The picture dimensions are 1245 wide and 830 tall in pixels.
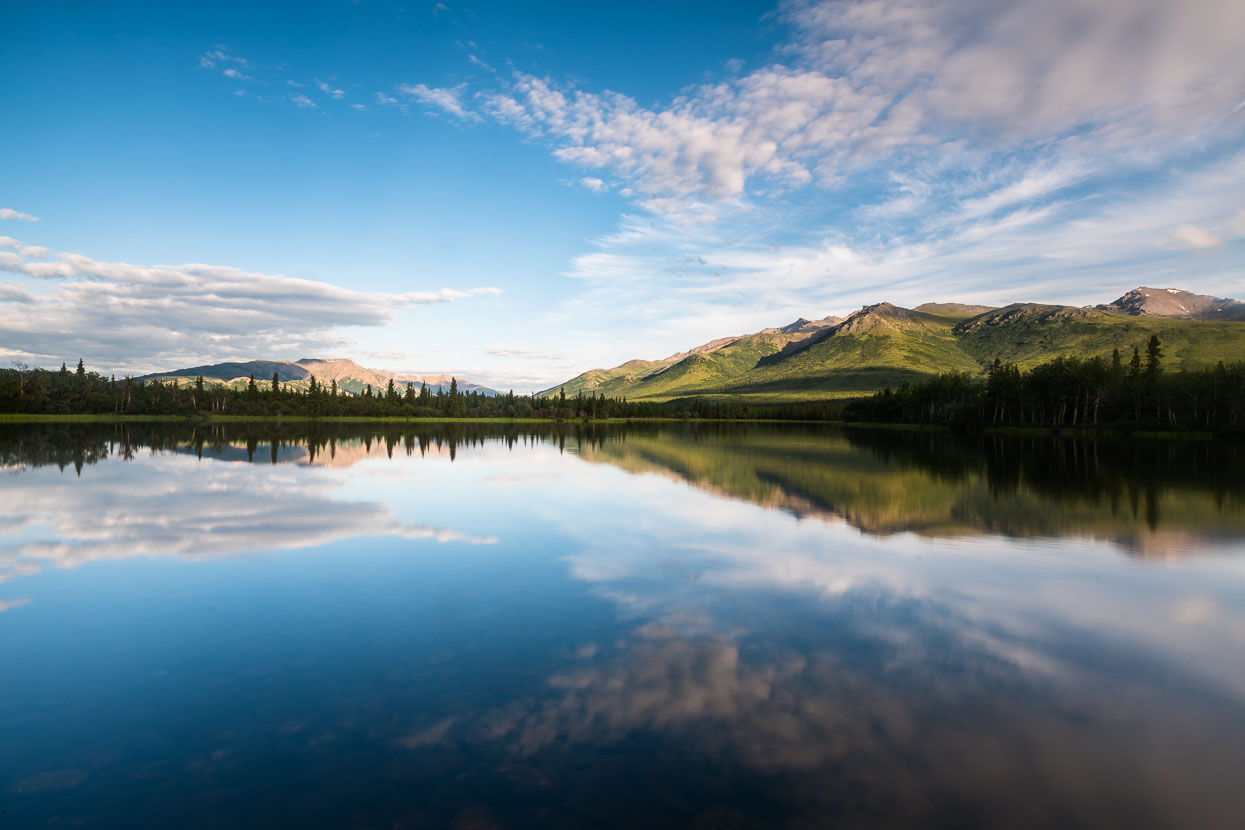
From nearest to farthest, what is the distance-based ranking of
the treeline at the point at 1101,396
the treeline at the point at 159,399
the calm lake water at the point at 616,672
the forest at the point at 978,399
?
the calm lake water at the point at 616,672 < the treeline at the point at 1101,396 < the forest at the point at 978,399 < the treeline at the point at 159,399

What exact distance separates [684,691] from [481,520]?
16.3 m

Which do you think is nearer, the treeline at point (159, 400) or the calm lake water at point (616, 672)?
the calm lake water at point (616, 672)

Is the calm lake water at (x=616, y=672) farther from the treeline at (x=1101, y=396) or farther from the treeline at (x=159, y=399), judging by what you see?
the treeline at (x=159, y=399)

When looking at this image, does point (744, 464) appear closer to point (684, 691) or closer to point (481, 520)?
point (481, 520)

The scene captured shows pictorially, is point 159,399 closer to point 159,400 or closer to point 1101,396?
point 159,400

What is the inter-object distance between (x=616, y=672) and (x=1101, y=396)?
122 meters


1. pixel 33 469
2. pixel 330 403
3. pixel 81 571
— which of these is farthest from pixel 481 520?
pixel 330 403

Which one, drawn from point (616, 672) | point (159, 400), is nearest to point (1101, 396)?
point (616, 672)

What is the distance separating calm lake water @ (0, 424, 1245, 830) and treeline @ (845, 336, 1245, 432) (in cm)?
9233

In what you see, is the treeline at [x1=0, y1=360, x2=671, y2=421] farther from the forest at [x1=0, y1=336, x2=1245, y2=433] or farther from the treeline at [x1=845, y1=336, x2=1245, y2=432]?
the treeline at [x1=845, y1=336, x2=1245, y2=432]

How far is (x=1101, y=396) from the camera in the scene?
10025 centimetres

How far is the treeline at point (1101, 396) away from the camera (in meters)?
90.1

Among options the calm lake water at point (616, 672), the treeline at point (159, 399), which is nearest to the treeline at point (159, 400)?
the treeline at point (159, 399)

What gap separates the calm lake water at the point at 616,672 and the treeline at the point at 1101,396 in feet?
303
